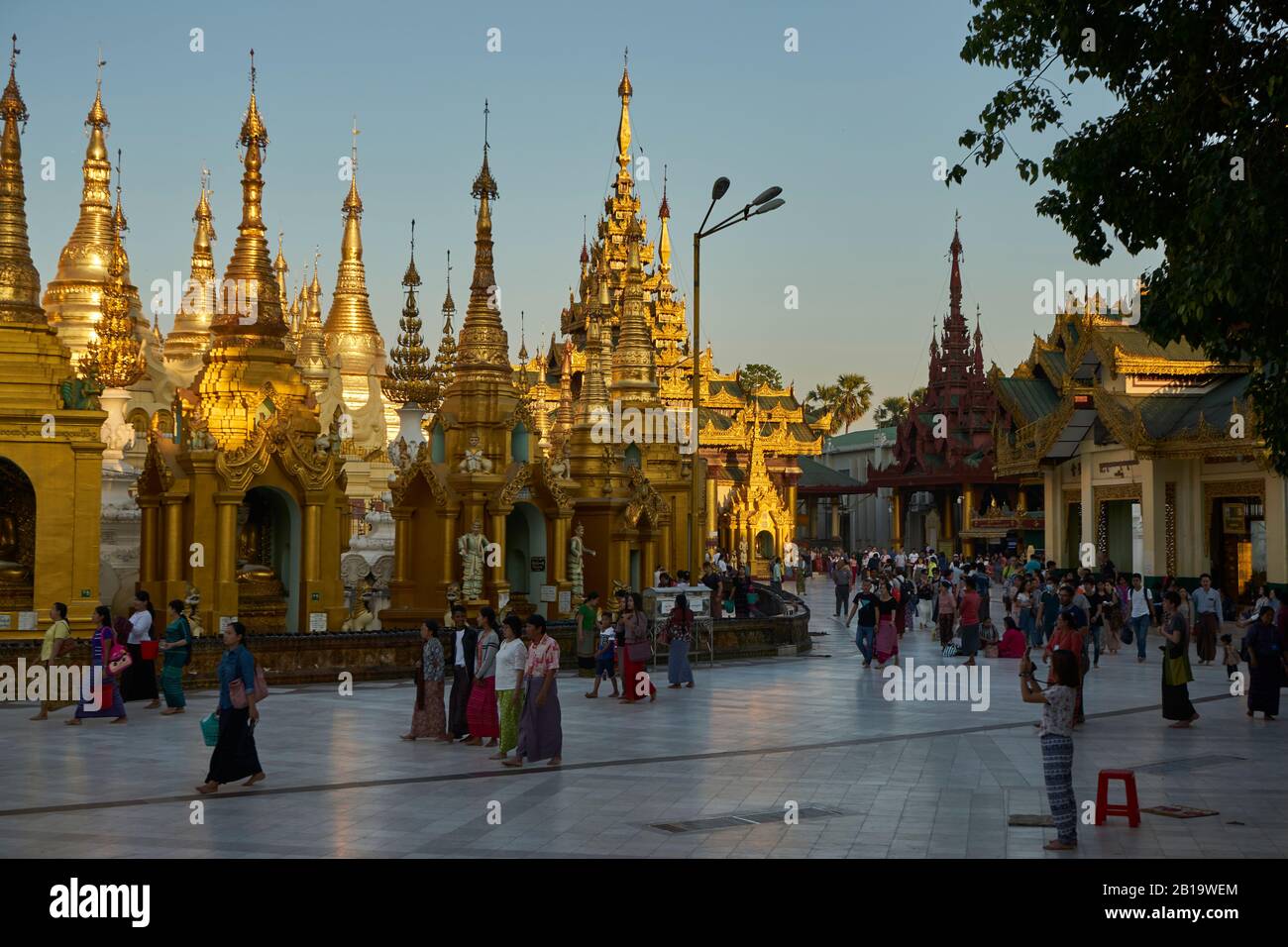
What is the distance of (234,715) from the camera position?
12547mm

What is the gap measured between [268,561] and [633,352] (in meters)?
17.4

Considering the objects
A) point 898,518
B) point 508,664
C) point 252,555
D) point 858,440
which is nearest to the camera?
point 508,664

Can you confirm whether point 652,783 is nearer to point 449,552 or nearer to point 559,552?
point 449,552

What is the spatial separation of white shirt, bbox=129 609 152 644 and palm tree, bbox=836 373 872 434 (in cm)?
9464

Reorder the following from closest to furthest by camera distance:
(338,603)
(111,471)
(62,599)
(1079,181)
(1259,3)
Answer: (1259,3) < (1079,181) < (62,599) < (338,603) < (111,471)

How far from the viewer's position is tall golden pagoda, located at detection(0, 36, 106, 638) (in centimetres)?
2123

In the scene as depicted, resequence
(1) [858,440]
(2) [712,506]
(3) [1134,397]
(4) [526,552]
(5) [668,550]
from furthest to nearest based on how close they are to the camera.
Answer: (1) [858,440] → (2) [712,506] → (5) [668,550] → (3) [1134,397] → (4) [526,552]

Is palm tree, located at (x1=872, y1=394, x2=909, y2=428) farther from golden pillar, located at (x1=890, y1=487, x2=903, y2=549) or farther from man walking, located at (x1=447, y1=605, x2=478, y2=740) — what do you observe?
man walking, located at (x1=447, y1=605, x2=478, y2=740)

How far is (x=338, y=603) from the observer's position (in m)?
25.2

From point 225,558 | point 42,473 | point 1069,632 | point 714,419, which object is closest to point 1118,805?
point 1069,632
